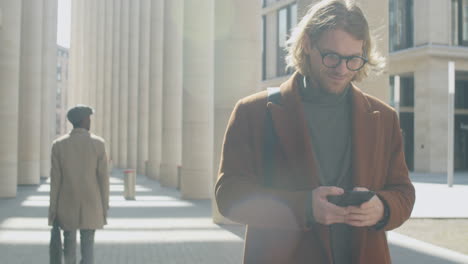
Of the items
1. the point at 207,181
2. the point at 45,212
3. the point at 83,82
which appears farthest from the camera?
the point at 83,82

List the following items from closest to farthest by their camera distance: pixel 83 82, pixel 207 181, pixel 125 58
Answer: pixel 207 181, pixel 125 58, pixel 83 82

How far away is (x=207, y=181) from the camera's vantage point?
20.0 meters

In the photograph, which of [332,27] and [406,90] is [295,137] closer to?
[332,27]

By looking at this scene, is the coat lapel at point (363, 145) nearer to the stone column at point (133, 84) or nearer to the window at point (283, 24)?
the stone column at point (133, 84)

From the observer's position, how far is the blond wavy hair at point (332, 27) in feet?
8.52

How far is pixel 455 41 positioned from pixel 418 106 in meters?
4.27

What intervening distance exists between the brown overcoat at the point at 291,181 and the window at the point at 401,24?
38.8 meters

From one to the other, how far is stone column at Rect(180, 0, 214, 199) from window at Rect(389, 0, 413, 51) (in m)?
22.4

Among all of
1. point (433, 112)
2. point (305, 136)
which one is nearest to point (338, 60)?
point (305, 136)

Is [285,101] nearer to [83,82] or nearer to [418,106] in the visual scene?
[418,106]

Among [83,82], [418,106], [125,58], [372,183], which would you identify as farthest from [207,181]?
[83,82]

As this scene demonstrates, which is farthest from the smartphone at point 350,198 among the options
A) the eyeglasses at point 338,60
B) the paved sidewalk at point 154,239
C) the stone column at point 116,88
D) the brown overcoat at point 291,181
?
the stone column at point 116,88

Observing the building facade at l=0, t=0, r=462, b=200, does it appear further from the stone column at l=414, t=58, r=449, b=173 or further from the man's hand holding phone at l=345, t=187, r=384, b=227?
the man's hand holding phone at l=345, t=187, r=384, b=227

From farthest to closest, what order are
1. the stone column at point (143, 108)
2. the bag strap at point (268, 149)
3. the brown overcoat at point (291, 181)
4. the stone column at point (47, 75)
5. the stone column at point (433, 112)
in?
1. the stone column at point (433, 112)
2. the stone column at point (143, 108)
3. the stone column at point (47, 75)
4. the bag strap at point (268, 149)
5. the brown overcoat at point (291, 181)
